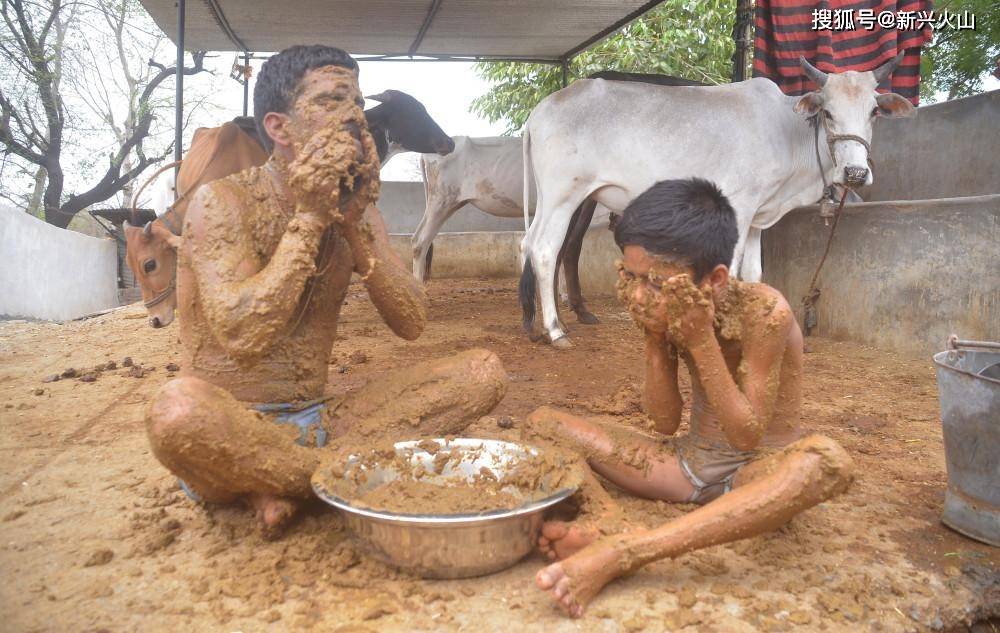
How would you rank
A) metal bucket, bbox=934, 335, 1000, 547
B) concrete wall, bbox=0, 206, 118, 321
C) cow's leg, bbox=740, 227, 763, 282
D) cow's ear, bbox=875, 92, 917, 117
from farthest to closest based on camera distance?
1. concrete wall, bbox=0, 206, 118, 321
2. cow's leg, bbox=740, 227, 763, 282
3. cow's ear, bbox=875, 92, 917, 117
4. metal bucket, bbox=934, 335, 1000, 547

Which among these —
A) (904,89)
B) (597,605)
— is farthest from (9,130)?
(597,605)

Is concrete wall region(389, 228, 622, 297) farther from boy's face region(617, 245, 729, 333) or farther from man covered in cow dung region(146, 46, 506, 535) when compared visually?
boy's face region(617, 245, 729, 333)

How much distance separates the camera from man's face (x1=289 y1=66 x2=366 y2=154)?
220cm

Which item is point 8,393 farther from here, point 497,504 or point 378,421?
point 497,504

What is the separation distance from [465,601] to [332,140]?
1284 mm

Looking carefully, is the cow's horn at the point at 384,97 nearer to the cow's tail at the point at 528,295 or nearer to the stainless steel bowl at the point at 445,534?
the cow's tail at the point at 528,295

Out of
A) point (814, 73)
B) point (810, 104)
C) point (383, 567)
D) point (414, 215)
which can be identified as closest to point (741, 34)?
point (814, 73)

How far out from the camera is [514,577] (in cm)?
197

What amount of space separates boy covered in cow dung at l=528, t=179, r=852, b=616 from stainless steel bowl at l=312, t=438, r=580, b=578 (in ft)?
0.37

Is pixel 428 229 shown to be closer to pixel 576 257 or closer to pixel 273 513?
pixel 576 257

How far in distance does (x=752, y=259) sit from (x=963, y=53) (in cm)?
478

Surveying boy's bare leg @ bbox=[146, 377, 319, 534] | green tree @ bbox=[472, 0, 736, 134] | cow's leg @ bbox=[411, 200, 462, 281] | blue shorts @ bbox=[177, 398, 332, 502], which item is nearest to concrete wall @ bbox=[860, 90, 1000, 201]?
cow's leg @ bbox=[411, 200, 462, 281]

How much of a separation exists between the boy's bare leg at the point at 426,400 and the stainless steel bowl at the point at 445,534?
0.41 meters

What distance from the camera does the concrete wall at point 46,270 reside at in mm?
7020
